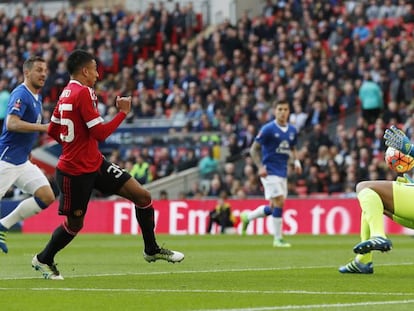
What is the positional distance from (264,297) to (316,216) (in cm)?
1809

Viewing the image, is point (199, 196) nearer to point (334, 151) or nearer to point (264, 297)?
point (334, 151)

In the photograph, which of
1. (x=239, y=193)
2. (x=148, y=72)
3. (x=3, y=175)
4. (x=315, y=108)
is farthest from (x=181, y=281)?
(x=148, y=72)

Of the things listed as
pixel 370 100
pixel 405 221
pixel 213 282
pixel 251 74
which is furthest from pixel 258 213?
pixel 251 74

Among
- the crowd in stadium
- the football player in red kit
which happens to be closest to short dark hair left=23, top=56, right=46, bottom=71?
the football player in red kit

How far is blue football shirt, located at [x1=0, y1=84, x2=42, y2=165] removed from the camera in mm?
14352

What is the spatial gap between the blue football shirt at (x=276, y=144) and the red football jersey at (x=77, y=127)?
32.5 ft

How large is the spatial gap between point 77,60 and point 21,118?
2804 mm

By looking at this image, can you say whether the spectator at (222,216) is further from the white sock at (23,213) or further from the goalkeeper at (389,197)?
the goalkeeper at (389,197)

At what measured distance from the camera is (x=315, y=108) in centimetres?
3173

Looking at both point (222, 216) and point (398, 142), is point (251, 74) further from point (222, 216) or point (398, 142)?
point (398, 142)

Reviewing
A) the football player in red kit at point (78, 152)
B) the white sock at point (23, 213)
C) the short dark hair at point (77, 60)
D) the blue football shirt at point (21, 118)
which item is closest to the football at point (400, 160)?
the football player in red kit at point (78, 152)

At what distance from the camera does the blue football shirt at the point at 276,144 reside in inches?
848

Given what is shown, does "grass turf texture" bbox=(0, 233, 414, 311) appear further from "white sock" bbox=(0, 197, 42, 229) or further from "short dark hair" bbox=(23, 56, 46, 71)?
"short dark hair" bbox=(23, 56, 46, 71)

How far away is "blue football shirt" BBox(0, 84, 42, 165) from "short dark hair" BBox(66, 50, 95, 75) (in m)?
2.68
